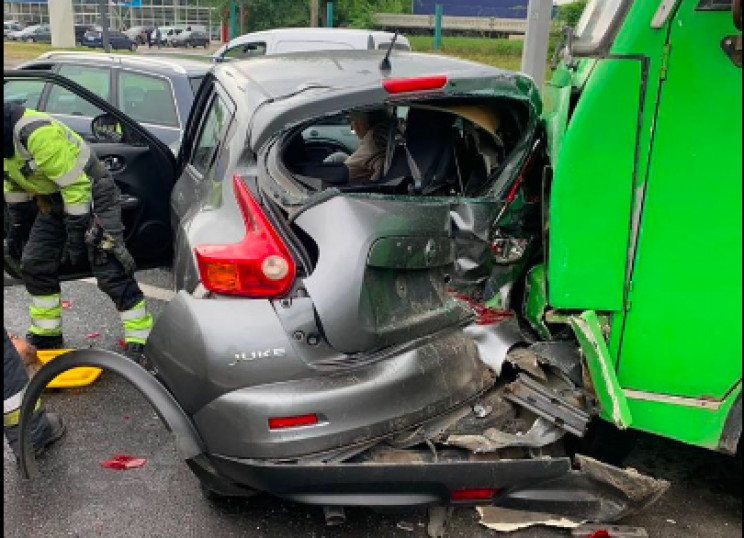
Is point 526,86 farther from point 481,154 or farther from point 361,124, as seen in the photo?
point 361,124

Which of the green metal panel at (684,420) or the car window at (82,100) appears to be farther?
the car window at (82,100)

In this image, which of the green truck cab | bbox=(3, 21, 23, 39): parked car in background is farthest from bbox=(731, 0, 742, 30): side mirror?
bbox=(3, 21, 23, 39): parked car in background

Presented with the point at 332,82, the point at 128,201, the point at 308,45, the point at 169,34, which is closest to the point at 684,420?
the point at 332,82

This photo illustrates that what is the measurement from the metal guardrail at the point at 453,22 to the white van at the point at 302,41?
18.5 metres

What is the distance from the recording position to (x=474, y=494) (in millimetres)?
2420

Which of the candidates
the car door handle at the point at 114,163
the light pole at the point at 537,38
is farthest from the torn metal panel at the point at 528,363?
the light pole at the point at 537,38

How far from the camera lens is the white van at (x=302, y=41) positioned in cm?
994

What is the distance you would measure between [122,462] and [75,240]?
1.31 m

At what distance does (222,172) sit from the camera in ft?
9.29

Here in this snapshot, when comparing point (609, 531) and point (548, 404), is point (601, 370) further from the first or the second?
point (609, 531)

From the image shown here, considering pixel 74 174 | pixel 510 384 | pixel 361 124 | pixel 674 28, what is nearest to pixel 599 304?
pixel 510 384

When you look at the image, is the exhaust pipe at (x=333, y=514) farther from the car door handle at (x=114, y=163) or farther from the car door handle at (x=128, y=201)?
the car door handle at (x=114, y=163)

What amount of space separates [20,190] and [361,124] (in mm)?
1923

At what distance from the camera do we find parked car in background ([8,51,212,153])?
7109mm
